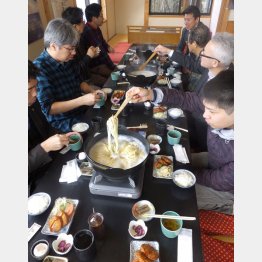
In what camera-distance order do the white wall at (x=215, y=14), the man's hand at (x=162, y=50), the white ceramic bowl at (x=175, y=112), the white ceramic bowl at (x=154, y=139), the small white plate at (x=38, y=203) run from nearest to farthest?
the small white plate at (x=38, y=203), the white ceramic bowl at (x=154, y=139), the white ceramic bowl at (x=175, y=112), the man's hand at (x=162, y=50), the white wall at (x=215, y=14)

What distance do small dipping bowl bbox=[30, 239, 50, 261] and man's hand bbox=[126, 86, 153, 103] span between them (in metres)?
1.35

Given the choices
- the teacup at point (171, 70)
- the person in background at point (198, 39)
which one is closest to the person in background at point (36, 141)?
the teacup at point (171, 70)

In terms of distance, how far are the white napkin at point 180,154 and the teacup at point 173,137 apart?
0.12ft

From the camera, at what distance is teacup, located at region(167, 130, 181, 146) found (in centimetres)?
175

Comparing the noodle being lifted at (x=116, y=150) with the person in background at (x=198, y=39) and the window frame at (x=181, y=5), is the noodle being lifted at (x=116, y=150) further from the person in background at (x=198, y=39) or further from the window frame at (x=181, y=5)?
the window frame at (x=181, y=5)

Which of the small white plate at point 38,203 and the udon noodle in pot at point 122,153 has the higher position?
the udon noodle in pot at point 122,153

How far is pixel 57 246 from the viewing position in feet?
3.61

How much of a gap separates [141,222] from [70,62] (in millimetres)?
2101

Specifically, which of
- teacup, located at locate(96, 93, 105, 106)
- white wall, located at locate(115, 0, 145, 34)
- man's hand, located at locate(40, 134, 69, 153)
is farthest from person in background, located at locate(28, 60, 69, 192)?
white wall, located at locate(115, 0, 145, 34)

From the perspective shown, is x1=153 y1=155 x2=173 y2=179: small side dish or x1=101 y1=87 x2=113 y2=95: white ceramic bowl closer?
x1=153 y1=155 x2=173 y2=179: small side dish

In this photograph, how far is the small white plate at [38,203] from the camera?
4.11 feet

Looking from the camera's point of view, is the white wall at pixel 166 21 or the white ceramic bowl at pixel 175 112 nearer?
the white ceramic bowl at pixel 175 112

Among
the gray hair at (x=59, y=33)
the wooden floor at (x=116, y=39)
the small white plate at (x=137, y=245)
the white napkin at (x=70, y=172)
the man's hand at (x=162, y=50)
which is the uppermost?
the gray hair at (x=59, y=33)

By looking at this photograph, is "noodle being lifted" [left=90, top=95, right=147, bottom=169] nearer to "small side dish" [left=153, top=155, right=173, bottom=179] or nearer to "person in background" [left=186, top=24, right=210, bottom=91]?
"small side dish" [left=153, top=155, right=173, bottom=179]
